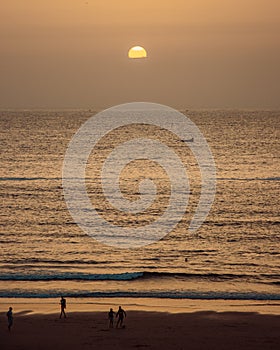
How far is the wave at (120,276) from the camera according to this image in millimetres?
40125

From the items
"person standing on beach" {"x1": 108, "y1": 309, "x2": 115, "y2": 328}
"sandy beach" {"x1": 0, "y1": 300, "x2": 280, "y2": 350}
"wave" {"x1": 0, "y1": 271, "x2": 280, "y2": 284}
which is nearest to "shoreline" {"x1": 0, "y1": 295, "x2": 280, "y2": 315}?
"sandy beach" {"x1": 0, "y1": 300, "x2": 280, "y2": 350}

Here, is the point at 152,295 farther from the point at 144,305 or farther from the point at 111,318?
the point at 111,318

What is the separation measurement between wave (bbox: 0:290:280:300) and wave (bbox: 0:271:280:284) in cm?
264

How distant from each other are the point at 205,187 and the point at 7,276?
136 feet

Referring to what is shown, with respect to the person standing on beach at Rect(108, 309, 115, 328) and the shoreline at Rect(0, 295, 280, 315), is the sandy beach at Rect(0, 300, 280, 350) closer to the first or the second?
the shoreline at Rect(0, 295, 280, 315)

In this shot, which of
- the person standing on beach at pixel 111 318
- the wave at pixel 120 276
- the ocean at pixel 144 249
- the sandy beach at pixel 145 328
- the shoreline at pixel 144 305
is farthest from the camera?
the wave at pixel 120 276

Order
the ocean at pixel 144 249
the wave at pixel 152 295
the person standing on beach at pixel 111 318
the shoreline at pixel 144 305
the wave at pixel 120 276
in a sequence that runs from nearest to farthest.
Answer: the person standing on beach at pixel 111 318 < the shoreline at pixel 144 305 < the wave at pixel 152 295 < the ocean at pixel 144 249 < the wave at pixel 120 276

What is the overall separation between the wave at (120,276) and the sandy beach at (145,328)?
16.2ft

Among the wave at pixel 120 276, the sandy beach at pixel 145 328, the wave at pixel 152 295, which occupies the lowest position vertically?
the sandy beach at pixel 145 328

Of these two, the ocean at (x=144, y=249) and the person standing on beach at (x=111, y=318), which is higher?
the ocean at (x=144, y=249)

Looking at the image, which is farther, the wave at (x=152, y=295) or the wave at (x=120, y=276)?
the wave at (x=120, y=276)

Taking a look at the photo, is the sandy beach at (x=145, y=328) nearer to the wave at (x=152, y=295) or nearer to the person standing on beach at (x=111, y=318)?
the person standing on beach at (x=111, y=318)

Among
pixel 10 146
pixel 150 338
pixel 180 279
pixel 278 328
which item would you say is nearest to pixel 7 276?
pixel 180 279

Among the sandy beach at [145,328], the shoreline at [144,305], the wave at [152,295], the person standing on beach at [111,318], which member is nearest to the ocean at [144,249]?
the wave at [152,295]
